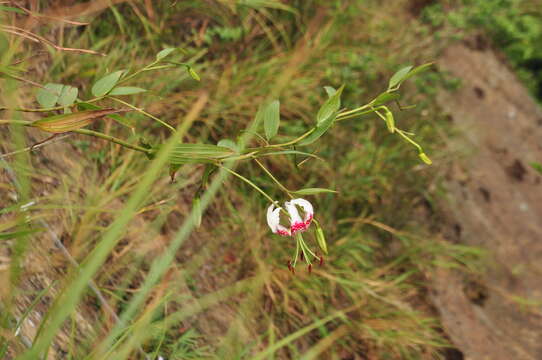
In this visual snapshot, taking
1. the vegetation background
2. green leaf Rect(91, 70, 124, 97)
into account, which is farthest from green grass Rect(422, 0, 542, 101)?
green leaf Rect(91, 70, 124, 97)

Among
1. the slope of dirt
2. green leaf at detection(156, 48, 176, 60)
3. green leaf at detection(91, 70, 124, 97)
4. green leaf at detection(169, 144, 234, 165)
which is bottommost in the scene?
the slope of dirt

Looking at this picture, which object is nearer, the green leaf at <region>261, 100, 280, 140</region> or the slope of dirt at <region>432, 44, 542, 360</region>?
the green leaf at <region>261, 100, 280, 140</region>

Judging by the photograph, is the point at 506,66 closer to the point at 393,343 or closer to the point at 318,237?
the point at 393,343

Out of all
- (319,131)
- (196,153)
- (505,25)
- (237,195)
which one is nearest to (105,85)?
(196,153)

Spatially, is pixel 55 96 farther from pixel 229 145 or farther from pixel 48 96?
pixel 229 145

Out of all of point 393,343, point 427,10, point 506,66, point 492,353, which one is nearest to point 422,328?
point 393,343

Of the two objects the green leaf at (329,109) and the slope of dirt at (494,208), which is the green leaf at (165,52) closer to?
the green leaf at (329,109)

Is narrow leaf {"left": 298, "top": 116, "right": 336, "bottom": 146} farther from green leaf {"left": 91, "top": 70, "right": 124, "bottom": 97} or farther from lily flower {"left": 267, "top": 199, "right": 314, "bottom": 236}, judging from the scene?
green leaf {"left": 91, "top": 70, "right": 124, "bottom": 97}
